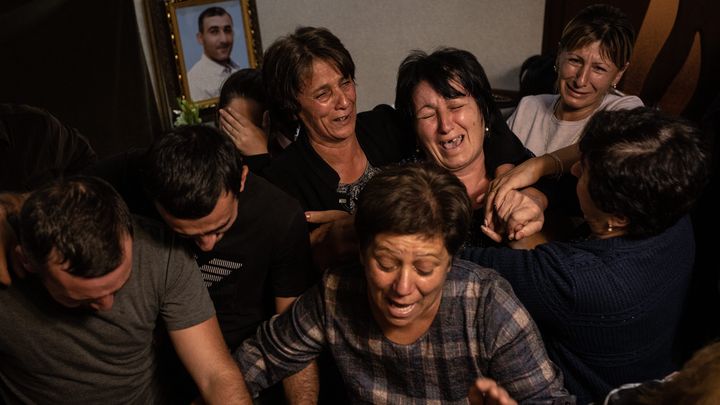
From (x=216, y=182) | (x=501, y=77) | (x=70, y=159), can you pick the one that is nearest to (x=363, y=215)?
(x=216, y=182)

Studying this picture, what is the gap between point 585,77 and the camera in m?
2.22

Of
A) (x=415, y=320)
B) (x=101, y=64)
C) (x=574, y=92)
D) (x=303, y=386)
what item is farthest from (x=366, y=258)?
(x=101, y=64)

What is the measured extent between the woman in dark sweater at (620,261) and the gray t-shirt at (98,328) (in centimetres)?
86

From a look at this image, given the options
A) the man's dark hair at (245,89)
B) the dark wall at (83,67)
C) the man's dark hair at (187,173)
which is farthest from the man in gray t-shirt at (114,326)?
the dark wall at (83,67)

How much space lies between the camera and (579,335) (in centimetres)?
151

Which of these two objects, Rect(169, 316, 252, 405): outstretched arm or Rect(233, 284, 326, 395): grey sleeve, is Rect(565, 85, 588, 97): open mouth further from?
Rect(169, 316, 252, 405): outstretched arm

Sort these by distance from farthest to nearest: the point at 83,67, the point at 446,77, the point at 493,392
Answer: the point at 83,67, the point at 446,77, the point at 493,392

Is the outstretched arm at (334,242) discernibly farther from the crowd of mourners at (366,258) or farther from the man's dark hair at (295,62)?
the man's dark hair at (295,62)

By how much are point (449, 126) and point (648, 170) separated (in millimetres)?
646

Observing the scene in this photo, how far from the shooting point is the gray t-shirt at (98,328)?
64.0 inches

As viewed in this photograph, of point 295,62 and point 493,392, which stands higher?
point 295,62

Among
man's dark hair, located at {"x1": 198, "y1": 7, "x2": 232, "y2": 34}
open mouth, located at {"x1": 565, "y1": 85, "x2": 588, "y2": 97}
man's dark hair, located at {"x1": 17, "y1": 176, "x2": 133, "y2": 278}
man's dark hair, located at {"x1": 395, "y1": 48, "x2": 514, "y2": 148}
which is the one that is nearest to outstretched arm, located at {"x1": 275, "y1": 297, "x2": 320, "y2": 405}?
man's dark hair, located at {"x1": 17, "y1": 176, "x2": 133, "y2": 278}

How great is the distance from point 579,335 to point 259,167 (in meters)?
1.19

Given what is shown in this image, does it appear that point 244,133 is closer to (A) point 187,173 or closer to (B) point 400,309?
(A) point 187,173
